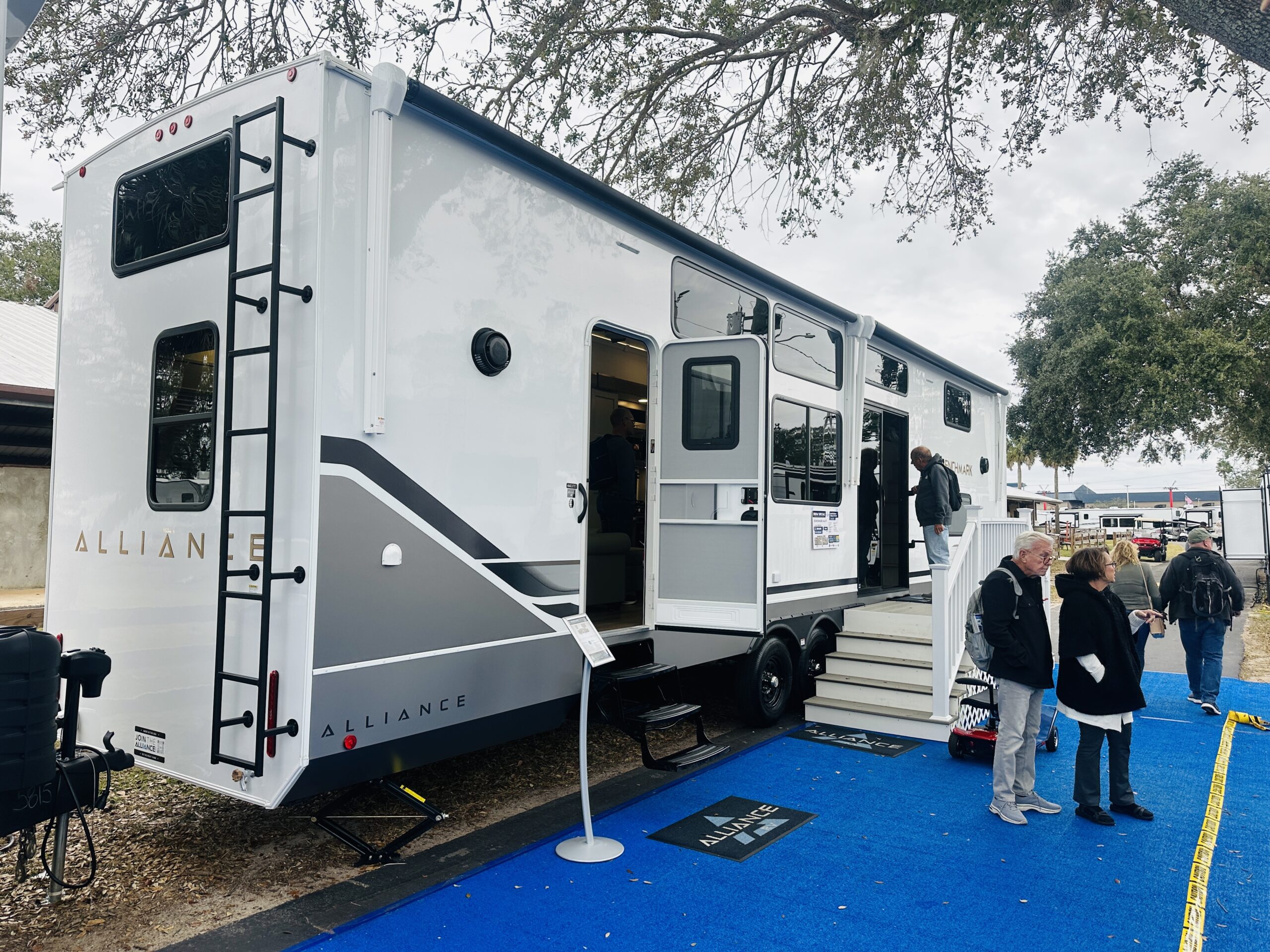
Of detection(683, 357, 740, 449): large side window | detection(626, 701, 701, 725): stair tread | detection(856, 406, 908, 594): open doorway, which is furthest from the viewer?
detection(856, 406, 908, 594): open doorway

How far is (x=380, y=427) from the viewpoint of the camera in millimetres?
3412

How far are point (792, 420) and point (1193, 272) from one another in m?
15.1

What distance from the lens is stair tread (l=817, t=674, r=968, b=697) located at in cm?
642

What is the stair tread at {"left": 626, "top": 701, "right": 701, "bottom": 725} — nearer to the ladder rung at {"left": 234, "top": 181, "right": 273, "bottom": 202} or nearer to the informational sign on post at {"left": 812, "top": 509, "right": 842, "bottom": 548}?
the informational sign on post at {"left": 812, "top": 509, "right": 842, "bottom": 548}

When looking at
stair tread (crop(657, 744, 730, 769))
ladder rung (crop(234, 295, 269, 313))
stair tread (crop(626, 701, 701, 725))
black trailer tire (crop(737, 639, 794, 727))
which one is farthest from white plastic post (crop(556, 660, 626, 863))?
black trailer tire (crop(737, 639, 794, 727))

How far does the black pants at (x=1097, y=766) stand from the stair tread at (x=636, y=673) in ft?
7.18

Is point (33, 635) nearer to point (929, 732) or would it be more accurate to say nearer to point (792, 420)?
point (792, 420)

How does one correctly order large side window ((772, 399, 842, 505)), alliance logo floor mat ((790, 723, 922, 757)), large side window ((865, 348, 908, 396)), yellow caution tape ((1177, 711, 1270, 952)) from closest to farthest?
yellow caution tape ((1177, 711, 1270, 952)), alliance logo floor mat ((790, 723, 922, 757)), large side window ((772, 399, 842, 505)), large side window ((865, 348, 908, 396))

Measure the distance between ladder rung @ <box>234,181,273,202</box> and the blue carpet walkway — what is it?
271cm

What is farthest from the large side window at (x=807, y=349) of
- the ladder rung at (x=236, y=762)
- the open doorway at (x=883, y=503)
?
the ladder rung at (x=236, y=762)

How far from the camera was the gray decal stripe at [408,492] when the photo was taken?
332cm

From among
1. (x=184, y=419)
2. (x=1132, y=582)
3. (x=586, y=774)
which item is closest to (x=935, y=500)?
(x=1132, y=582)

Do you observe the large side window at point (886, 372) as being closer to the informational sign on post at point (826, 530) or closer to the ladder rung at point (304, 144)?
the informational sign on post at point (826, 530)

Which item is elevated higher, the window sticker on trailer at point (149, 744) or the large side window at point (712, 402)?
the large side window at point (712, 402)
